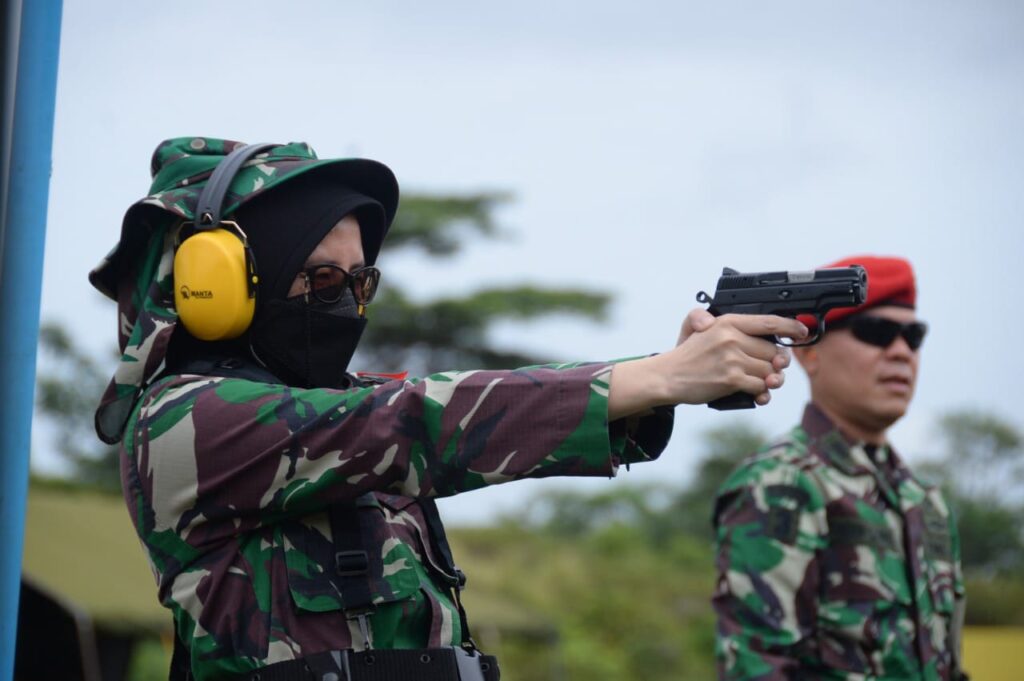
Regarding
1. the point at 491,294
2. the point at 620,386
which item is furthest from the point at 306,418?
the point at 491,294

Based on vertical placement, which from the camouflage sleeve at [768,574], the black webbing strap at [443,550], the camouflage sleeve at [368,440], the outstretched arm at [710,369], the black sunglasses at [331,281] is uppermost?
the black sunglasses at [331,281]

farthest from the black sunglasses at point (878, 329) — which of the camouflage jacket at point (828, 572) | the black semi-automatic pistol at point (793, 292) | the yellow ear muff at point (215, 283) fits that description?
the yellow ear muff at point (215, 283)

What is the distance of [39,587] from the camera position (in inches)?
328

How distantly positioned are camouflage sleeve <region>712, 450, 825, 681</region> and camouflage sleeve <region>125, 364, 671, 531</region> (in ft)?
6.42

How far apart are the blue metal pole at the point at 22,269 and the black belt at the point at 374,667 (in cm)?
68

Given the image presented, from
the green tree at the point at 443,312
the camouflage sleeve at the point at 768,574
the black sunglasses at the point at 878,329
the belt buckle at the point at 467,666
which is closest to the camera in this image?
the belt buckle at the point at 467,666

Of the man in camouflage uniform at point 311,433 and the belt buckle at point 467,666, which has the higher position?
the man in camouflage uniform at point 311,433

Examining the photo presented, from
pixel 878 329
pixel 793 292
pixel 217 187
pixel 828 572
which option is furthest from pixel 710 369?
pixel 878 329

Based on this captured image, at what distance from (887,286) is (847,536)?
975 mm

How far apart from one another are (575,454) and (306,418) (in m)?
0.51

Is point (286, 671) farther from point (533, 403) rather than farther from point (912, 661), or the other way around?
point (912, 661)

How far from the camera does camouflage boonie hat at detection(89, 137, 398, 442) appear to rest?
2469 millimetres

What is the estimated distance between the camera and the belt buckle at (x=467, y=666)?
93.0 inches

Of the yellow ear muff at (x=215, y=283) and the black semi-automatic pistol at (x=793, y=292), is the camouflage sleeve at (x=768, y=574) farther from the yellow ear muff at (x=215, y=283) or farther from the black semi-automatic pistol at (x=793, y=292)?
the yellow ear muff at (x=215, y=283)
